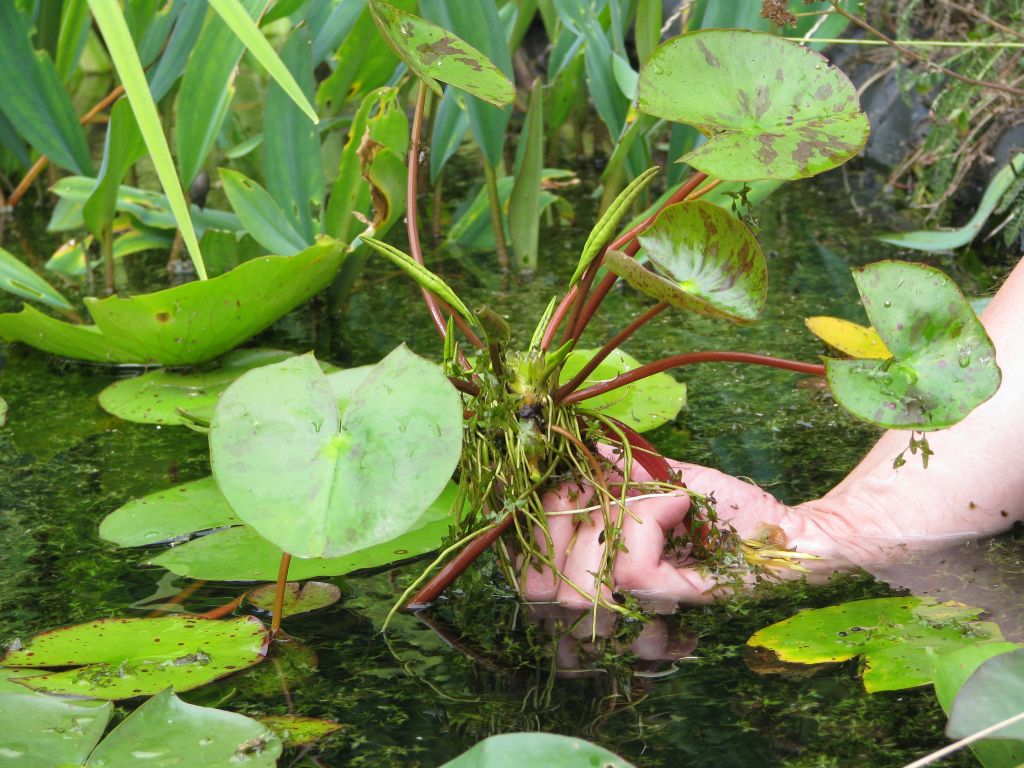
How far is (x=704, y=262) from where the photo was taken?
0.79 m

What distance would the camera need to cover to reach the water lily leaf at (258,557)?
956 millimetres

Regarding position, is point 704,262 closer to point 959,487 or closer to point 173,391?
point 959,487

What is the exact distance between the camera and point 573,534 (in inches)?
36.1

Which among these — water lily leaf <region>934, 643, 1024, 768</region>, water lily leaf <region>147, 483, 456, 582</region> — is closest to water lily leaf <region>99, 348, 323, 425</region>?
water lily leaf <region>147, 483, 456, 582</region>

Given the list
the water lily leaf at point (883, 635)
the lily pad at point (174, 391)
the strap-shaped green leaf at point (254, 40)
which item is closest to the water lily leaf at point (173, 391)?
the lily pad at point (174, 391)

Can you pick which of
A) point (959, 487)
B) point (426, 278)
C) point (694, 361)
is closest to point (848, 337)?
point (959, 487)

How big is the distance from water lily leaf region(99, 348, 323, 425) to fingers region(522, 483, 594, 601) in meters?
0.47

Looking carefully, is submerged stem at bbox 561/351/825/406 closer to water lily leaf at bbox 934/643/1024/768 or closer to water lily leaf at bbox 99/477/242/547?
water lily leaf at bbox 934/643/1024/768

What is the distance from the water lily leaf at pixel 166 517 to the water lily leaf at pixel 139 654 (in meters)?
0.16

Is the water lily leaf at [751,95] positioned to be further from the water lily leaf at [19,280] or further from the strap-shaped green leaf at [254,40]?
the water lily leaf at [19,280]

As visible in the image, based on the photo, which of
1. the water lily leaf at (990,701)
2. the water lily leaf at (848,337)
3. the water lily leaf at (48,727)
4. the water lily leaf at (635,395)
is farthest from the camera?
the water lily leaf at (848,337)

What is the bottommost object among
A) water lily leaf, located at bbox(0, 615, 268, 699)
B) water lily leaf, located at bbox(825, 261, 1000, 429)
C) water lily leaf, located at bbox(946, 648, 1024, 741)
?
water lily leaf, located at bbox(0, 615, 268, 699)

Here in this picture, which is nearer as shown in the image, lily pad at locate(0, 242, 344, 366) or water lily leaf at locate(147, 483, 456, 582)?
water lily leaf at locate(147, 483, 456, 582)

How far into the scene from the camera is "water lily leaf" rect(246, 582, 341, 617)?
2.99 ft
